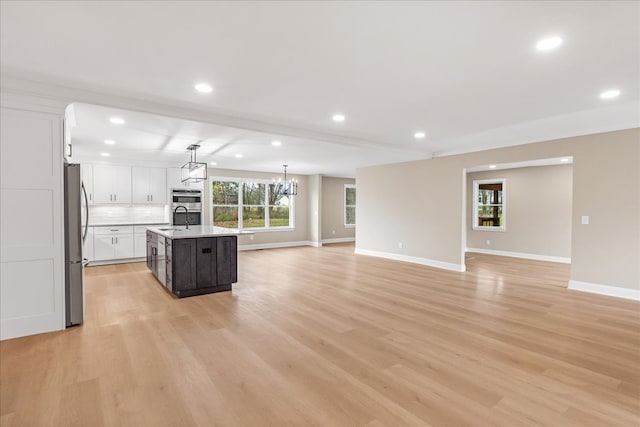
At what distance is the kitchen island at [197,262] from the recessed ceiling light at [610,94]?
4912mm

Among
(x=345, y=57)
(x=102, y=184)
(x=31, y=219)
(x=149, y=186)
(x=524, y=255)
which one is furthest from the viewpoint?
(x=524, y=255)

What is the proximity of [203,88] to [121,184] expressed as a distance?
17.7 ft

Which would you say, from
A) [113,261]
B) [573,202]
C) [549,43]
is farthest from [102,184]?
[573,202]

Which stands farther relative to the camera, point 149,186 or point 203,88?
point 149,186

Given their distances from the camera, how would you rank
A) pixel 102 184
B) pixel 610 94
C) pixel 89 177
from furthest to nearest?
1. pixel 102 184
2. pixel 89 177
3. pixel 610 94

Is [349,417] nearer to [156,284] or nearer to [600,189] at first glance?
[156,284]

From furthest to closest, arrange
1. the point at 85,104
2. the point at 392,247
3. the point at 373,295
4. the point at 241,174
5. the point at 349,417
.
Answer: the point at 241,174
the point at 392,247
the point at 373,295
the point at 85,104
the point at 349,417

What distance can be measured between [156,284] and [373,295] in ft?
12.0

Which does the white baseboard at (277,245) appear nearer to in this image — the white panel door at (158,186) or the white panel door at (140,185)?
the white panel door at (158,186)

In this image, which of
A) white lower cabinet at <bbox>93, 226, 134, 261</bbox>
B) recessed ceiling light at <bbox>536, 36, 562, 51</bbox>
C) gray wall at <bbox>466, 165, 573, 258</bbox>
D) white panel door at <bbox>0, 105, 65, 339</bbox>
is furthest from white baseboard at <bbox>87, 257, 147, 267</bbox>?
gray wall at <bbox>466, 165, 573, 258</bbox>

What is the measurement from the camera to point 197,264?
4723 mm

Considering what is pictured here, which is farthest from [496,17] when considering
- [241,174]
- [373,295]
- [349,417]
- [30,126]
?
[241,174]

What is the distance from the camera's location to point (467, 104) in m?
3.78

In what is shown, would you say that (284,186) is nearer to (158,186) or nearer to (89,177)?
Result: (158,186)
